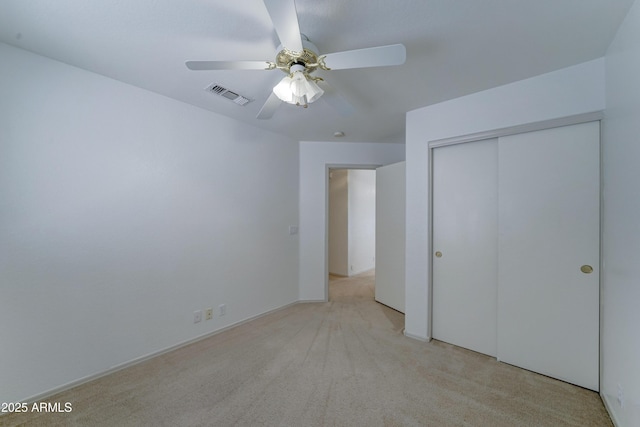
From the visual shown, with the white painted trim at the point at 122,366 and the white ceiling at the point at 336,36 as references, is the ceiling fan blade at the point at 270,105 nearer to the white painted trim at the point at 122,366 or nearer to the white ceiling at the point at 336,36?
the white ceiling at the point at 336,36

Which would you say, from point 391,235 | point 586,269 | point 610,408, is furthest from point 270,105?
point 610,408

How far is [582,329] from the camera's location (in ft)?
6.28

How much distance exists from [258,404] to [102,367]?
4.42ft

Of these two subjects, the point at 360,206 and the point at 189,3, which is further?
the point at 360,206

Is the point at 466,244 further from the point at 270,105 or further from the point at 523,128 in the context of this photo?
the point at 270,105

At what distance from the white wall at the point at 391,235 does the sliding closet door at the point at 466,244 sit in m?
0.78

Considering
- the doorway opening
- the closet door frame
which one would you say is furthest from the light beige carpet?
the doorway opening

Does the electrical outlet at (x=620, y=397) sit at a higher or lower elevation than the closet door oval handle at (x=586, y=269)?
lower

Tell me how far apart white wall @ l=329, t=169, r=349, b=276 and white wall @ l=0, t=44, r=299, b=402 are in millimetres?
2749

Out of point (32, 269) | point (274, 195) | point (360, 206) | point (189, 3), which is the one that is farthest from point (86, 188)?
point (360, 206)

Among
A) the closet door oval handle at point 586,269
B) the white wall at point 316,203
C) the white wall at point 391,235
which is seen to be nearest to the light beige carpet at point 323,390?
the closet door oval handle at point 586,269

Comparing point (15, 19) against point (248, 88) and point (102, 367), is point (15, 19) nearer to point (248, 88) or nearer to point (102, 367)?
point (248, 88)

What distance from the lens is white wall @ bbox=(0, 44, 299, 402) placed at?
175 centimetres

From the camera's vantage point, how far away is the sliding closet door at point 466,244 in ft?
7.80
